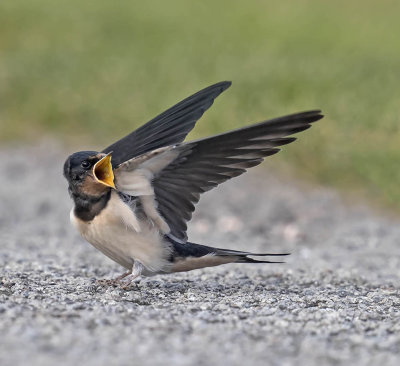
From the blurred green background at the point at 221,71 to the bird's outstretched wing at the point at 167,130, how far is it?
17.3 ft

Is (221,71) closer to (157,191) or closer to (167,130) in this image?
(167,130)

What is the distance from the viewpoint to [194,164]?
4840 mm

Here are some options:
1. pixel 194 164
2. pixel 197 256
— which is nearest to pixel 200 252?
pixel 197 256

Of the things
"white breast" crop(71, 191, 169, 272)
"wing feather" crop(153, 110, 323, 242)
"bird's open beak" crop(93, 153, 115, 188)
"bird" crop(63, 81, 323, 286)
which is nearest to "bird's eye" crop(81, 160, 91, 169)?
"bird" crop(63, 81, 323, 286)

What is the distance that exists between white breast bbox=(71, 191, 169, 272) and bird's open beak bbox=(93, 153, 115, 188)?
15 cm

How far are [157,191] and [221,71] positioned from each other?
36.5ft

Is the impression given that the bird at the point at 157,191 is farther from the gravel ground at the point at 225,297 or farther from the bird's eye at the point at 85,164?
the gravel ground at the point at 225,297

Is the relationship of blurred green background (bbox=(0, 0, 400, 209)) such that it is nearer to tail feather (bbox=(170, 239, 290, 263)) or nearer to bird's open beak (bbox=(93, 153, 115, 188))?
tail feather (bbox=(170, 239, 290, 263))

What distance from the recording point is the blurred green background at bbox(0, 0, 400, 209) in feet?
39.1

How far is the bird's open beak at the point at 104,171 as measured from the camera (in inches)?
190

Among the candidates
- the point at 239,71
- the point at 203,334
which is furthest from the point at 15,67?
the point at 203,334

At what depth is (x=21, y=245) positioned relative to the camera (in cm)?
786

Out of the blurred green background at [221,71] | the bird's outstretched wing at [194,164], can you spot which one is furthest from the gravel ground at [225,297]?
the blurred green background at [221,71]

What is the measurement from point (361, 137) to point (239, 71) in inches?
167
